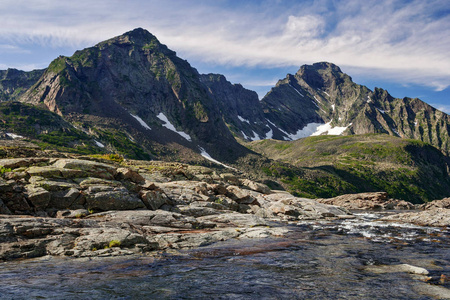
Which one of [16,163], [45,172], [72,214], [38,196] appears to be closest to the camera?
[38,196]

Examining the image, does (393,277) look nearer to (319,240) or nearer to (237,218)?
(319,240)

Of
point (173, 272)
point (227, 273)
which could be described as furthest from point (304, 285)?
point (173, 272)

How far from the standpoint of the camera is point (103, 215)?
28047 mm

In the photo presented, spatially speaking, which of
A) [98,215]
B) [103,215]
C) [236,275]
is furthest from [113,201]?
[236,275]

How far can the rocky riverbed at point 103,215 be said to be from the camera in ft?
64.1

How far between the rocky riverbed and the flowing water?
2.02 metres

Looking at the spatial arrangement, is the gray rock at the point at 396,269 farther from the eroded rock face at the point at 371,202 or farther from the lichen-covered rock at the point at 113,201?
the eroded rock face at the point at 371,202

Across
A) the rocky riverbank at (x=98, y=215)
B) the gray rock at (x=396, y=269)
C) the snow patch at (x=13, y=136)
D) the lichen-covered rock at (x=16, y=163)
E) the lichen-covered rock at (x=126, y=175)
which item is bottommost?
the gray rock at (x=396, y=269)

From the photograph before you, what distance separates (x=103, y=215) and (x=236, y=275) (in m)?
18.1

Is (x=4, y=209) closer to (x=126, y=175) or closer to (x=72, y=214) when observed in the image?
(x=72, y=214)

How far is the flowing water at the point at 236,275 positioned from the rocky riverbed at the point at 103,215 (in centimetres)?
202

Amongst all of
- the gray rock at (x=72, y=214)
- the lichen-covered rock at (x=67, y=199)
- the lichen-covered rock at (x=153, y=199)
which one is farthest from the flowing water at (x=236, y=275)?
the lichen-covered rock at (x=153, y=199)

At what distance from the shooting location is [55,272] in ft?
49.5

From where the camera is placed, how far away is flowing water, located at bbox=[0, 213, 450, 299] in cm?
1263
